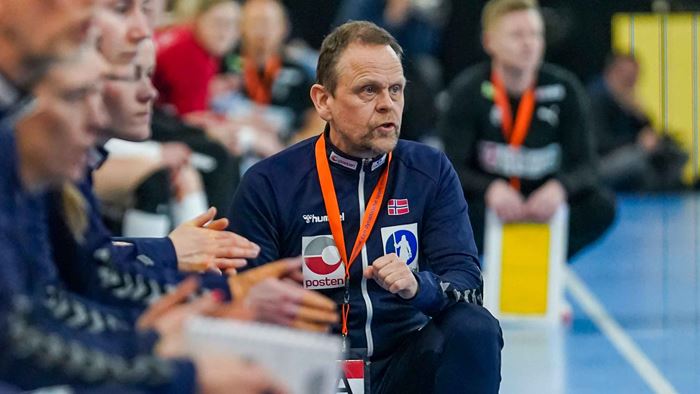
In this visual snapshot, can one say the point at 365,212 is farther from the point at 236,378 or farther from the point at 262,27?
the point at 262,27

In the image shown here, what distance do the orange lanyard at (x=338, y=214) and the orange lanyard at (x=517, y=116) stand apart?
3148 mm

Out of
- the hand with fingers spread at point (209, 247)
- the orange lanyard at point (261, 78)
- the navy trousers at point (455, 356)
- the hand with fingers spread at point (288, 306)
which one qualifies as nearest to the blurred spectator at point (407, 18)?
the orange lanyard at point (261, 78)

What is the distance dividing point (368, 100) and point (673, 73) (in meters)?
8.68

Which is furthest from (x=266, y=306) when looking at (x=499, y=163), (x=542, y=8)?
(x=542, y=8)

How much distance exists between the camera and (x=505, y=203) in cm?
710

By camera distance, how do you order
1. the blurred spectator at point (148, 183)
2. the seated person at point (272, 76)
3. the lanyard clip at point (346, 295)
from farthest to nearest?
1. the seated person at point (272, 76)
2. the blurred spectator at point (148, 183)
3. the lanyard clip at point (346, 295)

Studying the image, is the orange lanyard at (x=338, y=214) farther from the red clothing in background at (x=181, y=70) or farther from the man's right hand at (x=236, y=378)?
the red clothing in background at (x=181, y=70)

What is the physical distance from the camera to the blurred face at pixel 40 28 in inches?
103

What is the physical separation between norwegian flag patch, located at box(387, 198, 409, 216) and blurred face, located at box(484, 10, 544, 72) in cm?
317

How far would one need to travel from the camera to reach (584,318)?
7.50 m

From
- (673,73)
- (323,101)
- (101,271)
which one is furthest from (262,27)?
(101,271)

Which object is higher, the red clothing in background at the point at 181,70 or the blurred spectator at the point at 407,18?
the blurred spectator at the point at 407,18

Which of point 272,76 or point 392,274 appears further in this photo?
point 272,76

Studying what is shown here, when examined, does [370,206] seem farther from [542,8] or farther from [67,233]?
[542,8]
